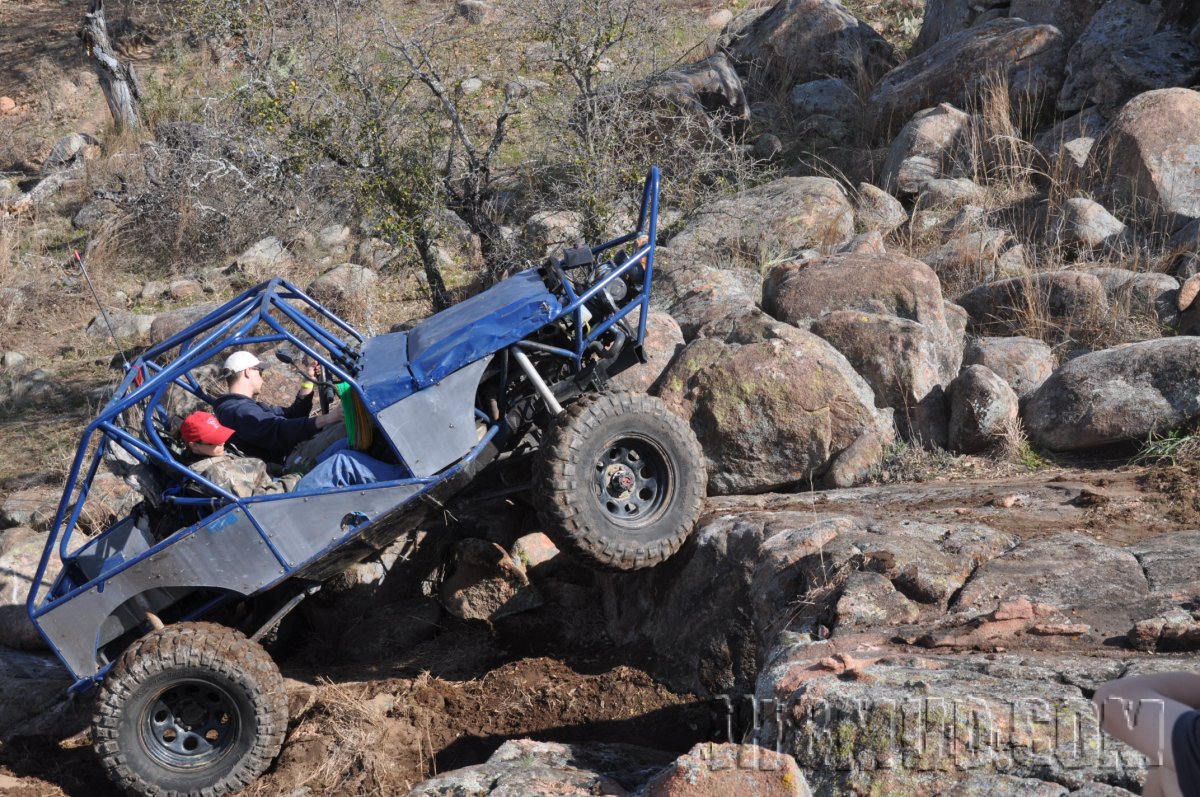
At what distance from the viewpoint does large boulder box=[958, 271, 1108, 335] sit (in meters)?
8.43

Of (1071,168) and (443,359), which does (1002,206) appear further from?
(443,359)

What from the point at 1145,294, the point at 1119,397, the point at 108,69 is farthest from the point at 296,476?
the point at 108,69

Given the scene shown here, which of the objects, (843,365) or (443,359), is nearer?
(443,359)

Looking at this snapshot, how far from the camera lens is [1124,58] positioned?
11984mm

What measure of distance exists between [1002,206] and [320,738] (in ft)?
26.3

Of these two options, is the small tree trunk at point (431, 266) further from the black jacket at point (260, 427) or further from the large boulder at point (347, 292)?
the black jacket at point (260, 427)

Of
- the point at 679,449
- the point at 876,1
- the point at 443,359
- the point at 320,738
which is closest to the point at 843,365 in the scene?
the point at 679,449

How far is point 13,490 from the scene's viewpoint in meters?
9.62

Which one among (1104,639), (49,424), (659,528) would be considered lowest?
(1104,639)

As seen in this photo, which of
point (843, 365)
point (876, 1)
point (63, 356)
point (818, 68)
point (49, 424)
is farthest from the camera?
point (876, 1)

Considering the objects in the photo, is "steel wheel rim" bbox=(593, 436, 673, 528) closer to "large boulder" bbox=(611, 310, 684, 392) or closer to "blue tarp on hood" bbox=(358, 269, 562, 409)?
"blue tarp on hood" bbox=(358, 269, 562, 409)

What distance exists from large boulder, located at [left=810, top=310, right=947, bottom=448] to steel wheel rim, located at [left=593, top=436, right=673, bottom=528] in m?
2.18

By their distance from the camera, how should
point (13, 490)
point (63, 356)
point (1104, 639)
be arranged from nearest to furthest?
point (1104, 639)
point (13, 490)
point (63, 356)

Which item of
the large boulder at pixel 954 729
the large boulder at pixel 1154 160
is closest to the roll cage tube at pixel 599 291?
the large boulder at pixel 954 729
